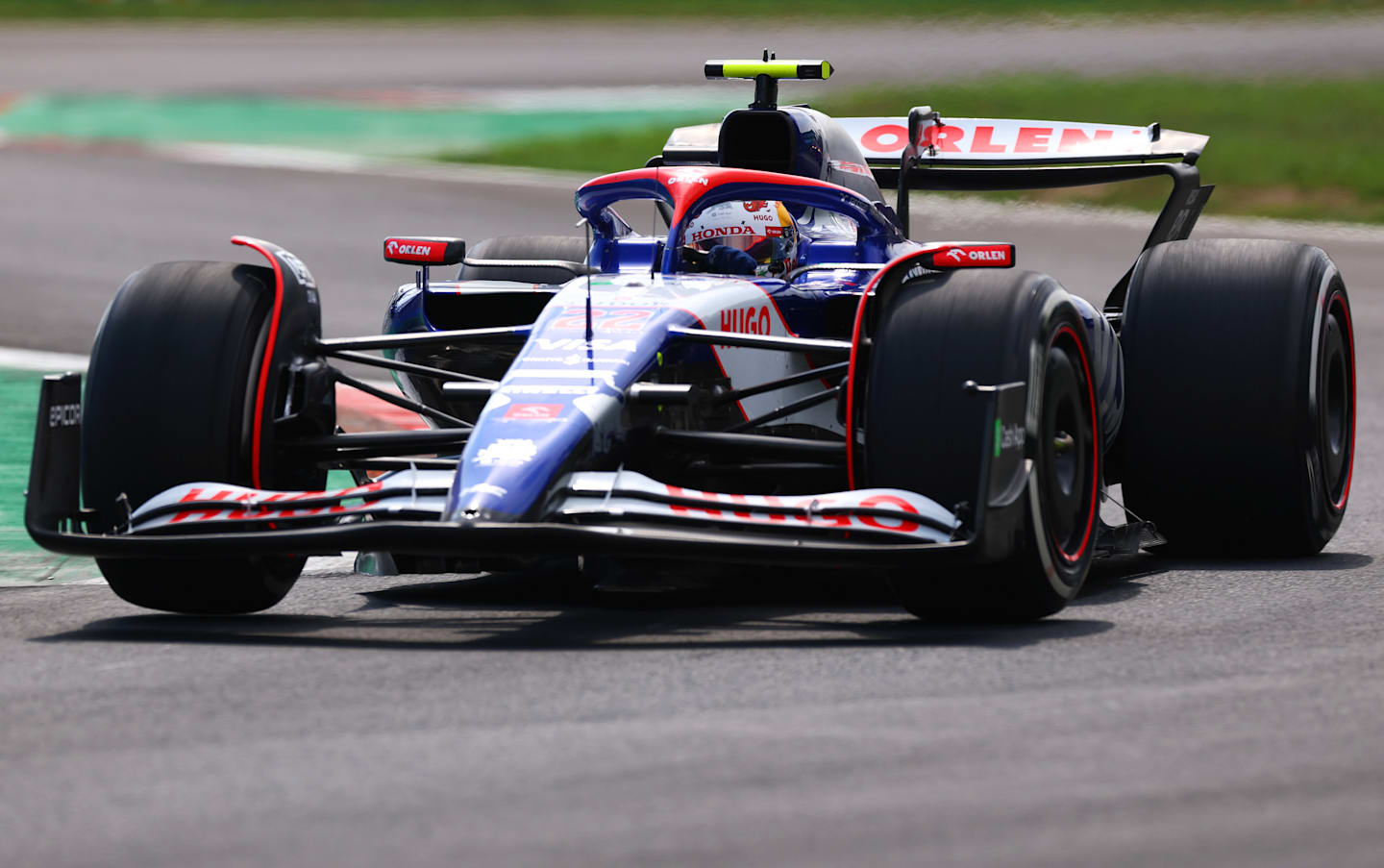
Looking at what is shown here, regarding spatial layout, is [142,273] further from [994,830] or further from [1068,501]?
[994,830]

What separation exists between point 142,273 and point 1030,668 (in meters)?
3.06

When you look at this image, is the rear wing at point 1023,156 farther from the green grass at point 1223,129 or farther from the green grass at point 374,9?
the green grass at point 374,9

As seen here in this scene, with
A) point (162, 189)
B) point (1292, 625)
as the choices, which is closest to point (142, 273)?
point (1292, 625)

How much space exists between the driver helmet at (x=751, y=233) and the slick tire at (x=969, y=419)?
1.55m

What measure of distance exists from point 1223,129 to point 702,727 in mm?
21811

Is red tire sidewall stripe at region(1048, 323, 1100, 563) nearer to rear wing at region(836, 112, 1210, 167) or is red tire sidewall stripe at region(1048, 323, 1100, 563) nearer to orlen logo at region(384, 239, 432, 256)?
orlen logo at region(384, 239, 432, 256)

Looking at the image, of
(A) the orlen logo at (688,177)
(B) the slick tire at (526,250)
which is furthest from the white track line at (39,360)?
(A) the orlen logo at (688,177)

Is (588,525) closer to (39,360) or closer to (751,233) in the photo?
(751,233)

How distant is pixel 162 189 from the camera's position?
23078mm

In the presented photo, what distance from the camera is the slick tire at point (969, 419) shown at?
612 centimetres

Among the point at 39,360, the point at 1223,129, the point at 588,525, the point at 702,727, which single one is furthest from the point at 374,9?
the point at 702,727

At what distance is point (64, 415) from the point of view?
652 cm

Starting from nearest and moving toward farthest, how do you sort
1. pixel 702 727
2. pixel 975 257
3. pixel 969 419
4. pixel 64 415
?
pixel 702 727, pixel 969 419, pixel 64 415, pixel 975 257

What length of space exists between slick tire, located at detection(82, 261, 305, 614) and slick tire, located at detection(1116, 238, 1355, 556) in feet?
10.2
